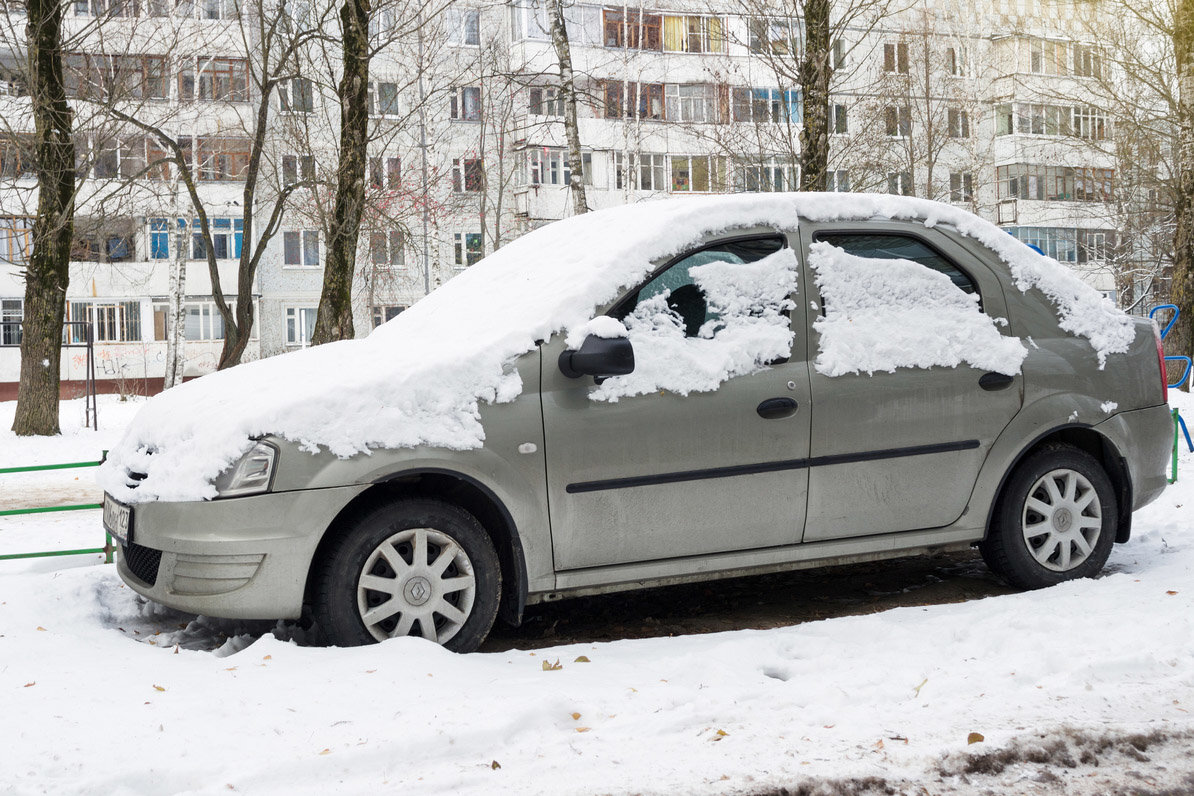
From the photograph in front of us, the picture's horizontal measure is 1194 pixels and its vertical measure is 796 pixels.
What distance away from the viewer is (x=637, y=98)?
1775 inches

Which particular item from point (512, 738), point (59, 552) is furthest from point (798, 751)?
point (59, 552)

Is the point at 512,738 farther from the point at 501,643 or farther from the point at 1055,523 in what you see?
the point at 1055,523

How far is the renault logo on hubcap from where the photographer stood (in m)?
4.68

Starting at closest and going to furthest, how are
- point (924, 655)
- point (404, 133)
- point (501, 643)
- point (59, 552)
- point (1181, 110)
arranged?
point (924, 655), point (501, 643), point (59, 552), point (1181, 110), point (404, 133)

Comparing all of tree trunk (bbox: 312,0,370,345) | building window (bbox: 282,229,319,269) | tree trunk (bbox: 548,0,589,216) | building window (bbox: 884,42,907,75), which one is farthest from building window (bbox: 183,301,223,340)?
building window (bbox: 884,42,907,75)

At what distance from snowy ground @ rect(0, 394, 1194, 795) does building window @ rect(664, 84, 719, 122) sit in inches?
1713

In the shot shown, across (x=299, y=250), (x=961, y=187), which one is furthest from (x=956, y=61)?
(x=299, y=250)

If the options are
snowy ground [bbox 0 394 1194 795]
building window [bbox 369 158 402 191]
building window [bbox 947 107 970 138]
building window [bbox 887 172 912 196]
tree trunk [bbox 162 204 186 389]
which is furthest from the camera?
building window [bbox 947 107 970 138]

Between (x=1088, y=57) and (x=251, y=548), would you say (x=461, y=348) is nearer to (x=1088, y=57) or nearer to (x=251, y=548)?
(x=251, y=548)

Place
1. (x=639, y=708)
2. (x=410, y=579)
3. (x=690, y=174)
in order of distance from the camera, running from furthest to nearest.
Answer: (x=690, y=174), (x=410, y=579), (x=639, y=708)

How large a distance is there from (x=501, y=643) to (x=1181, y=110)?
63.0 feet

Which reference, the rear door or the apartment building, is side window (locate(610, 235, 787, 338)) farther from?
the apartment building

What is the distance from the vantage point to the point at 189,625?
5426mm

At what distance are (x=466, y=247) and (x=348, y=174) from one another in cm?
2877
